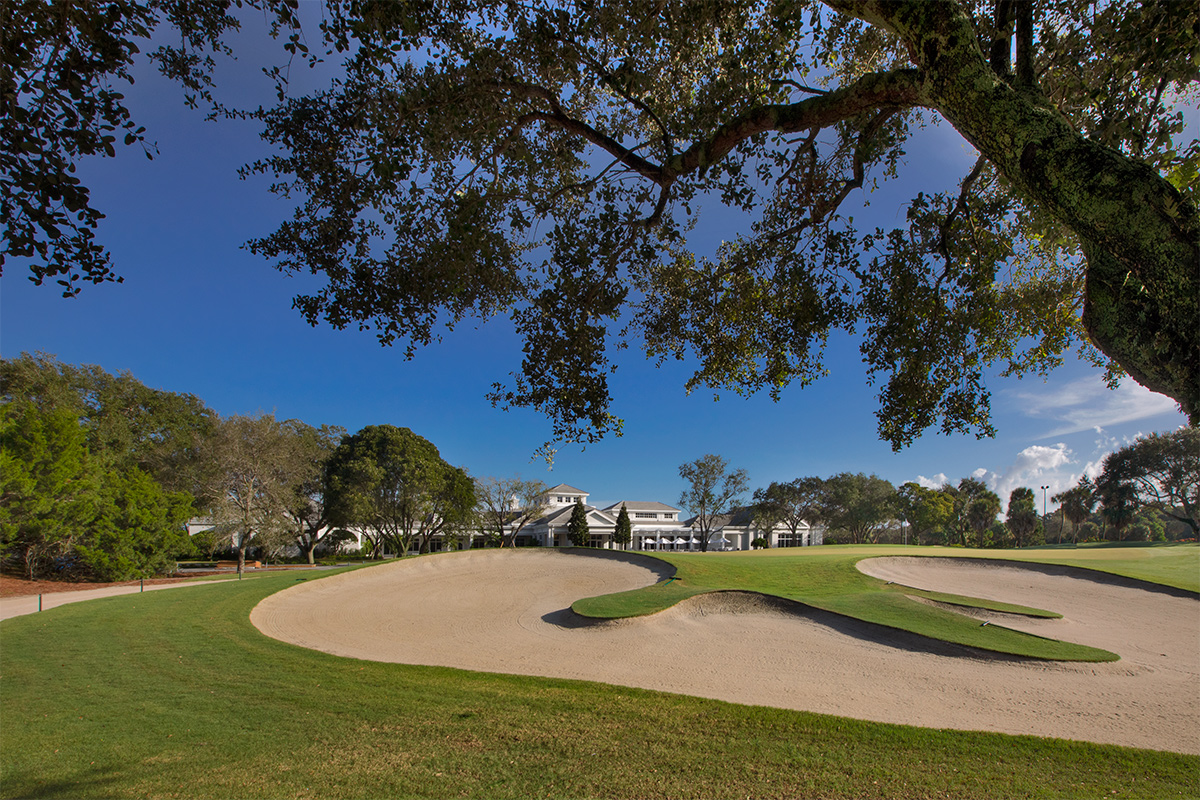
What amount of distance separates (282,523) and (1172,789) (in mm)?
33390

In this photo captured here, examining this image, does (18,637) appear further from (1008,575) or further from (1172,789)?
(1008,575)

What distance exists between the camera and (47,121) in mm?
3902

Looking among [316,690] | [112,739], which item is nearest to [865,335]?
[316,690]

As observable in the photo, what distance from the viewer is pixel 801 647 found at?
10164 mm

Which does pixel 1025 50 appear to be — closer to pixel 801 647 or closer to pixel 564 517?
pixel 801 647

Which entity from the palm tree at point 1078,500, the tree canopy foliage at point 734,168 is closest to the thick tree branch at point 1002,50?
the tree canopy foliage at point 734,168

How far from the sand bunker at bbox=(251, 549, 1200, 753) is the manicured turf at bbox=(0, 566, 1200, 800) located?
1.50 metres

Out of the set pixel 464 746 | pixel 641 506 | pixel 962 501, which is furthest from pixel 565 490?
pixel 464 746

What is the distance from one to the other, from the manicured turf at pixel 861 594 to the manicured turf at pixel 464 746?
15.9 feet

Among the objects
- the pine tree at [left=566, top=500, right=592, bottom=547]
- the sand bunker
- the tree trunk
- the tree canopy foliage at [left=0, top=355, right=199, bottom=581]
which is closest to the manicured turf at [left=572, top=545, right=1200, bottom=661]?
the sand bunker

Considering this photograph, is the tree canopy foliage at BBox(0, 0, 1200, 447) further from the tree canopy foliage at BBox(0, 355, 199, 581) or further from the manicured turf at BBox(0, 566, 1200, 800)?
the tree canopy foliage at BBox(0, 355, 199, 581)

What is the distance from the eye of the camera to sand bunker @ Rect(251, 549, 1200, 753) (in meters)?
7.10

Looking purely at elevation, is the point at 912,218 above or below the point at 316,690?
above

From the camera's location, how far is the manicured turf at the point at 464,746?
14.0 ft
